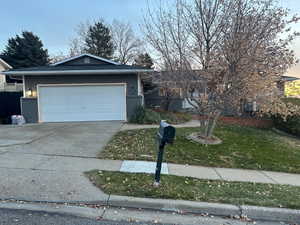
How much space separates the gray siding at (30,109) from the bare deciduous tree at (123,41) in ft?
64.5

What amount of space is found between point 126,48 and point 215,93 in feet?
82.3

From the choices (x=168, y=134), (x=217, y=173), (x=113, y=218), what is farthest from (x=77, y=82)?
(x=113, y=218)

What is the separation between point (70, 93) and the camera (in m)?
11.8

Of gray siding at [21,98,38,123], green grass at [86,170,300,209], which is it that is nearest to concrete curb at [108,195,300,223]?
green grass at [86,170,300,209]

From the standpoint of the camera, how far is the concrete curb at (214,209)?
332 centimetres

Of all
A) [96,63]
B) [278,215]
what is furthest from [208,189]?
[96,63]

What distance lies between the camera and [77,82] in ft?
38.6

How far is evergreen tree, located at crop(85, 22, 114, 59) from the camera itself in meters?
29.9

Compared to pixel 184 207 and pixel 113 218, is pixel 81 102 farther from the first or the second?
pixel 184 207

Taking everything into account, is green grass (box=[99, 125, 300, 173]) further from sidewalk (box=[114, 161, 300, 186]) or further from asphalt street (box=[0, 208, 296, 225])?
asphalt street (box=[0, 208, 296, 225])

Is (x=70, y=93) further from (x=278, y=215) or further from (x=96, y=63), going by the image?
(x=278, y=215)

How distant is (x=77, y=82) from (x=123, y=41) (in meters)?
20.7

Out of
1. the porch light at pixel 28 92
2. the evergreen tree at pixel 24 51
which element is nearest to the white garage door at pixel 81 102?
the porch light at pixel 28 92

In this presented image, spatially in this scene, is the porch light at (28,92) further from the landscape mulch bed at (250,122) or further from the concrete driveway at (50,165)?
the landscape mulch bed at (250,122)
